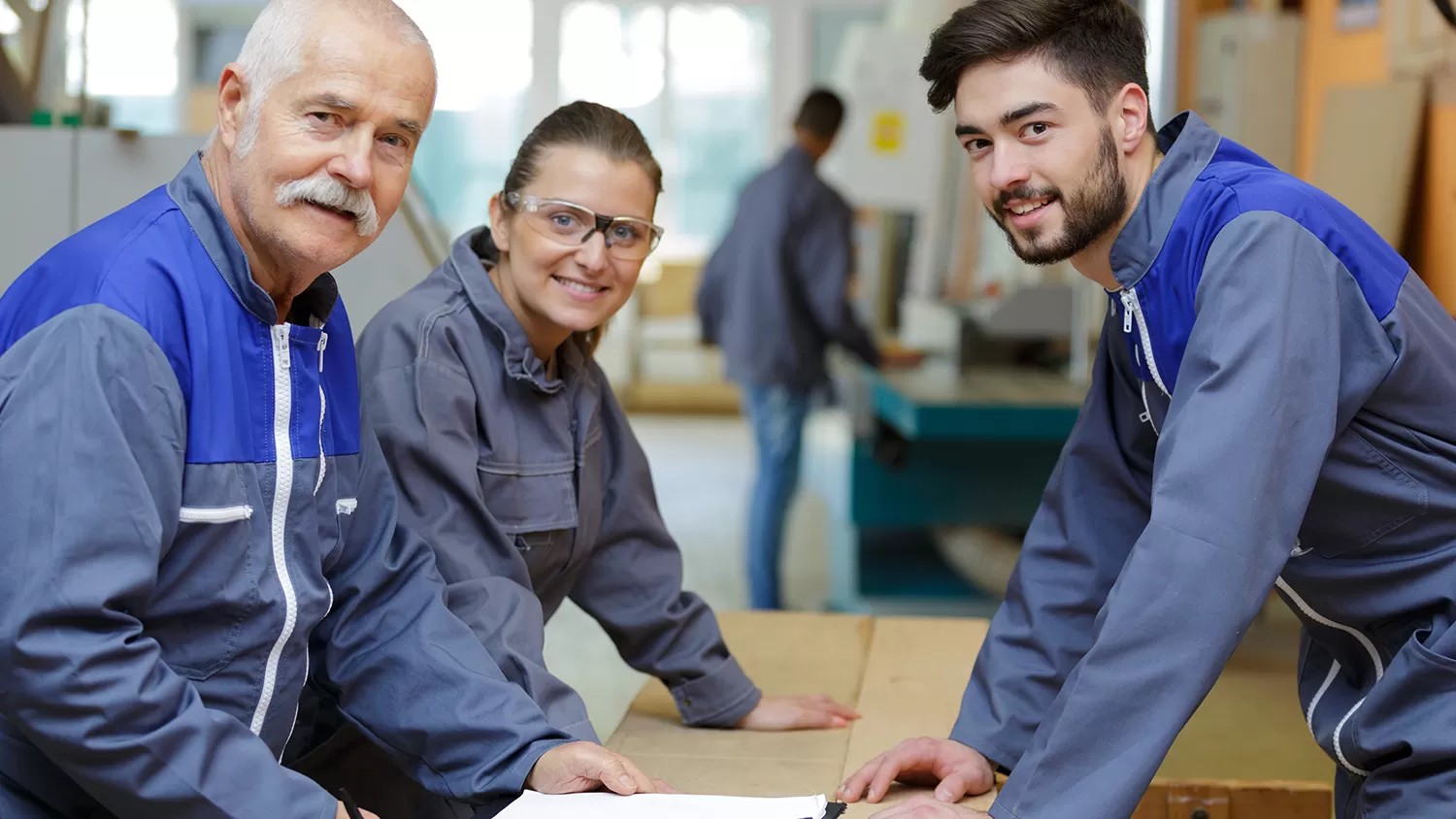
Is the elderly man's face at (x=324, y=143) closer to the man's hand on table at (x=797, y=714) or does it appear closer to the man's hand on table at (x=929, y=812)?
the man's hand on table at (x=929, y=812)

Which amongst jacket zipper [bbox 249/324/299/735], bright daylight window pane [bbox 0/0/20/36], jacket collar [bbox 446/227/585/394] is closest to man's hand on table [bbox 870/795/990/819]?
jacket zipper [bbox 249/324/299/735]

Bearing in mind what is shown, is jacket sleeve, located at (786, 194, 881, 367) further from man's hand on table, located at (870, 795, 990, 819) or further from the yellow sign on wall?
man's hand on table, located at (870, 795, 990, 819)

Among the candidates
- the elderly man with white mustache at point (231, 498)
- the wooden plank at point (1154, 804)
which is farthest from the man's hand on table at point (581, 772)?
the wooden plank at point (1154, 804)

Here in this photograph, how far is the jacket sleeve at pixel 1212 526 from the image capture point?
4.05ft

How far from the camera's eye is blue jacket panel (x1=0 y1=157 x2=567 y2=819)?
108 cm

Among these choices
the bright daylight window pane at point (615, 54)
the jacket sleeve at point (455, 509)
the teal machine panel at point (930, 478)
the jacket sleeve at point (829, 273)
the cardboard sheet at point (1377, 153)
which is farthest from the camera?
the bright daylight window pane at point (615, 54)

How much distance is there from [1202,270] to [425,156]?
6.28 ft

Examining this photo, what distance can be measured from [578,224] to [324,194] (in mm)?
506

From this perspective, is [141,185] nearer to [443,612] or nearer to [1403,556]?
[443,612]

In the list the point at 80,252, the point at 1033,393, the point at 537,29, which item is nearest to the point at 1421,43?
the point at 1033,393

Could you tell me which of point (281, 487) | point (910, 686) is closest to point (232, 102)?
point (281, 487)

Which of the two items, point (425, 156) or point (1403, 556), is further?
point (425, 156)

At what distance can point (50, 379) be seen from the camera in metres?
1.09

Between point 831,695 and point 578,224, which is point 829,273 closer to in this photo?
point 831,695
